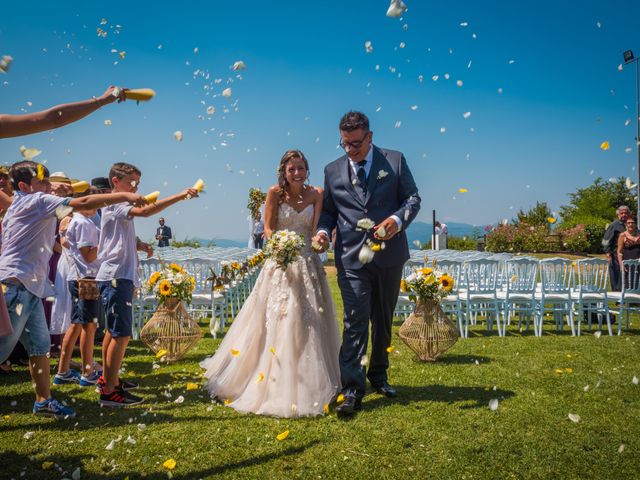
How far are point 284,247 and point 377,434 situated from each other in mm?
1801

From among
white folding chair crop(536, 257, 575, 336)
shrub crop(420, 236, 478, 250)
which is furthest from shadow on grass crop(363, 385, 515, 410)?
shrub crop(420, 236, 478, 250)

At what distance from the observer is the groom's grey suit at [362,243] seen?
13.2 ft

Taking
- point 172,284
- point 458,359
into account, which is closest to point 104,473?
point 172,284

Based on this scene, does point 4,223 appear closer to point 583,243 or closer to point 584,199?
point 583,243

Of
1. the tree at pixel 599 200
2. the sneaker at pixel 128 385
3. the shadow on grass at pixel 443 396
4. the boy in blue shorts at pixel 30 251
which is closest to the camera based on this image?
the boy in blue shorts at pixel 30 251

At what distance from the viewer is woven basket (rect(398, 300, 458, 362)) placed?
5859 millimetres

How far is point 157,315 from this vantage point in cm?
613

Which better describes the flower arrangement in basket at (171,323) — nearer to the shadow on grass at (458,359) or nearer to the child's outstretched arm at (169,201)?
the child's outstretched arm at (169,201)

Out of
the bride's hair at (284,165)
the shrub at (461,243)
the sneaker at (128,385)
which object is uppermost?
the bride's hair at (284,165)

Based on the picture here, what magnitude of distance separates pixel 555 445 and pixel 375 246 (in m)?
1.90

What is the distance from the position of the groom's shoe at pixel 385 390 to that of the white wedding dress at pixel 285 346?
16.3 inches

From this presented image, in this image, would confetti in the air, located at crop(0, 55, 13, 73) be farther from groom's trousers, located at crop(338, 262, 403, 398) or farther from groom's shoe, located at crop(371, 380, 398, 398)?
groom's shoe, located at crop(371, 380, 398, 398)

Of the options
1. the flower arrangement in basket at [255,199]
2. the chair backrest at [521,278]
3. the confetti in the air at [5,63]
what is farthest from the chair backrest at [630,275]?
the flower arrangement in basket at [255,199]

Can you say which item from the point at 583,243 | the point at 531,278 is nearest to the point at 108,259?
the point at 531,278
